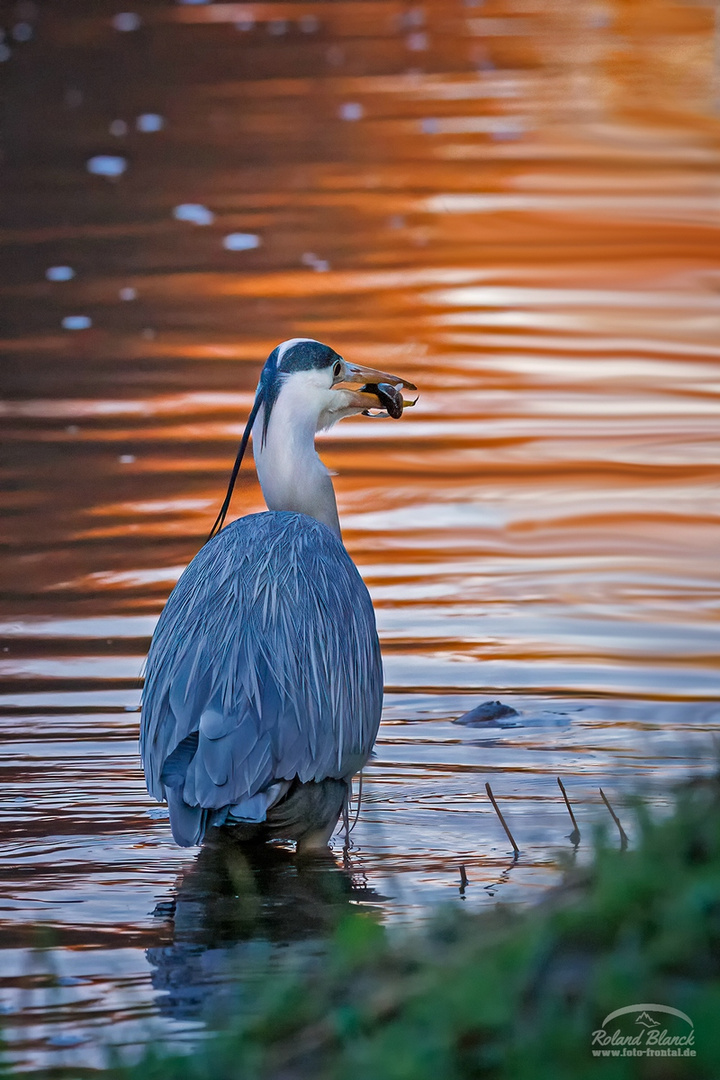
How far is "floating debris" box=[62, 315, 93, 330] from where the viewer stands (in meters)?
12.8

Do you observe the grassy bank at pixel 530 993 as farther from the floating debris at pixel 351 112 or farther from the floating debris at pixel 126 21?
the floating debris at pixel 126 21

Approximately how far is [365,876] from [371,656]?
821 millimetres

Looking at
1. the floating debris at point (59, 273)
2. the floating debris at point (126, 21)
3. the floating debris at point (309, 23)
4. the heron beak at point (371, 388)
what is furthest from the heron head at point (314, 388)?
the floating debris at point (309, 23)

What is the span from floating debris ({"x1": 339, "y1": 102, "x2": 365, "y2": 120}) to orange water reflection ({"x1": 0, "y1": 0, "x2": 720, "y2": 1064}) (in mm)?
52

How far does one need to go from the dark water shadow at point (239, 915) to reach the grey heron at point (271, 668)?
0.47 ft

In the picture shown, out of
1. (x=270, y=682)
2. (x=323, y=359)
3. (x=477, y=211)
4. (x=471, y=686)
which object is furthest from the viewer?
(x=477, y=211)

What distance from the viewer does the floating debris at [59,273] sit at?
1385 cm

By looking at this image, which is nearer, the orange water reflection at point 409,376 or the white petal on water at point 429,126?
the orange water reflection at point 409,376

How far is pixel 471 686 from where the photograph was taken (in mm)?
7020

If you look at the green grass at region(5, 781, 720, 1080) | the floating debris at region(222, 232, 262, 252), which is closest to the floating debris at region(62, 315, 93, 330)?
the floating debris at region(222, 232, 262, 252)

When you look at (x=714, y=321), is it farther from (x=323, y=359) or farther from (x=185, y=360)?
(x=323, y=359)

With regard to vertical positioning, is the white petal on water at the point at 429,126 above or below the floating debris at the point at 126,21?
below

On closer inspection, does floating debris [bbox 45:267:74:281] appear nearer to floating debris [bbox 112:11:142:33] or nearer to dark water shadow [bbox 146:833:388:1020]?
floating debris [bbox 112:11:142:33]

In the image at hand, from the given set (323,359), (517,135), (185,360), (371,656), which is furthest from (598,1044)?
(517,135)
